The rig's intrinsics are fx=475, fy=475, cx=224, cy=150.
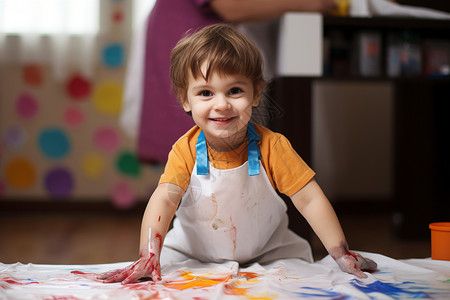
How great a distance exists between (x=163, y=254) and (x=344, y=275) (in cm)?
39

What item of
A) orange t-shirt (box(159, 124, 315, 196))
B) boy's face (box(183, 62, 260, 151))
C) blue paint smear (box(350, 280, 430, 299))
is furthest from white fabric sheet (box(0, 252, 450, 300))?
boy's face (box(183, 62, 260, 151))

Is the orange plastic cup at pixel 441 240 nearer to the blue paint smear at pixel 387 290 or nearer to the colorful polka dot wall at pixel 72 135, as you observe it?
the blue paint smear at pixel 387 290

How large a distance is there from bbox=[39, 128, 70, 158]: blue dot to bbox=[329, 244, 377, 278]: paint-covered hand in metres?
1.72

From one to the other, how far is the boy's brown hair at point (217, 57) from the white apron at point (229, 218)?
18cm

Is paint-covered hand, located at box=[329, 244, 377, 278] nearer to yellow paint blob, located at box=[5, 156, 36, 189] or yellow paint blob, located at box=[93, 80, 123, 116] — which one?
yellow paint blob, located at box=[93, 80, 123, 116]

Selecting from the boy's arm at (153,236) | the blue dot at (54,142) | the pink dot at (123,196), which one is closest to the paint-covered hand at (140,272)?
the boy's arm at (153,236)

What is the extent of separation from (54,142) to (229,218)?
1594 millimetres

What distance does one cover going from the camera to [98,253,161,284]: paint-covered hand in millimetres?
840

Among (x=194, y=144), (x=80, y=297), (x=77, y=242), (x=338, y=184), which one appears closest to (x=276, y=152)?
(x=194, y=144)

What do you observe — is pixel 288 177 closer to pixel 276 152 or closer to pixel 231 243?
pixel 276 152

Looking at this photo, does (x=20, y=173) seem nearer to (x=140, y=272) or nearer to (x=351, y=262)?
(x=140, y=272)

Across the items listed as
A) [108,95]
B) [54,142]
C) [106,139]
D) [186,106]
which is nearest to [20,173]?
[54,142]

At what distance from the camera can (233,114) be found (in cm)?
89

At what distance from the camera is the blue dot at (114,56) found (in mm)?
2287
